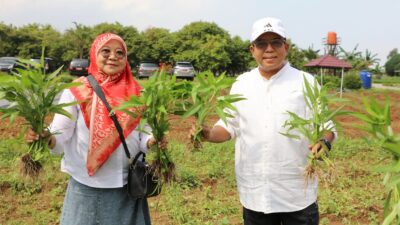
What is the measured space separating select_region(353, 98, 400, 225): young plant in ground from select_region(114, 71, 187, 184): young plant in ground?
0.89 metres

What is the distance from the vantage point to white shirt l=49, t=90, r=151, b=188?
2.22 meters

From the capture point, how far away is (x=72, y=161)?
226cm

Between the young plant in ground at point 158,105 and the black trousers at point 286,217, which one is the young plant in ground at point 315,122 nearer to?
the black trousers at point 286,217

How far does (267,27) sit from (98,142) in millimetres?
1038

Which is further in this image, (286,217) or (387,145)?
(286,217)

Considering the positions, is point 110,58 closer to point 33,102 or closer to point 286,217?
point 33,102

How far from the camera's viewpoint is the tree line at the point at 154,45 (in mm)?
31859

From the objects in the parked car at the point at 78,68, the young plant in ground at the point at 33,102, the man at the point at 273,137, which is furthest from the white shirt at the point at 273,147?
the parked car at the point at 78,68

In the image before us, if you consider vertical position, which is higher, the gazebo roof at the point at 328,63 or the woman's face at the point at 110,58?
the woman's face at the point at 110,58

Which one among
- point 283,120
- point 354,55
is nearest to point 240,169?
point 283,120

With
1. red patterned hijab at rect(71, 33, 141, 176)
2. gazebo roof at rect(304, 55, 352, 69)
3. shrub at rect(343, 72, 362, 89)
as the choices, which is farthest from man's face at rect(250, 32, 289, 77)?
shrub at rect(343, 72, 362, 89)

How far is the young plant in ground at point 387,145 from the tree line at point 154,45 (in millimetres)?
28692

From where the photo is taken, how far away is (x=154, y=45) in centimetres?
3384

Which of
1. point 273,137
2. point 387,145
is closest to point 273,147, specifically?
point 273,137
